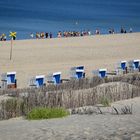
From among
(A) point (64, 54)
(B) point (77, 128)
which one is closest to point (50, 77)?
(A) point (64, 54)

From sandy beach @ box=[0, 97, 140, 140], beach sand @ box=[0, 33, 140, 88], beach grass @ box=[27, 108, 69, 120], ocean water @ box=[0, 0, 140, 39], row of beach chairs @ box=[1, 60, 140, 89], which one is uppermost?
ocean water @ box=[0, 0, 140, 39]

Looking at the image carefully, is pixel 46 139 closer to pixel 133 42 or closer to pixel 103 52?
pixel 103 52

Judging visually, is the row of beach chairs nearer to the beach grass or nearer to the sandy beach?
the beach grass

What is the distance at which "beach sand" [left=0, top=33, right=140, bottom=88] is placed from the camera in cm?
2530

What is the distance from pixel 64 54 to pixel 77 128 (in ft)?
69.9

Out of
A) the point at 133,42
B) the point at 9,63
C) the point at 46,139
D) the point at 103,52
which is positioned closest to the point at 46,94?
the point at 46,139

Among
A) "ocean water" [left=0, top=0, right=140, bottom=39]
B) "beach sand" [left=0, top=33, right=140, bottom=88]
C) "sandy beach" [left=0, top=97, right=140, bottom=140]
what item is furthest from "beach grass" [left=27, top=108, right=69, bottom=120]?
"ocean water" [left=0, top=0, right=140, bottom=39]

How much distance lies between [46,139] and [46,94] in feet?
12.1

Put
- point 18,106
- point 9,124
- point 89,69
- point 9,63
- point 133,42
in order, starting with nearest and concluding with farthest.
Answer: point 9,124 → point 18,106 → point 89,69 → point 9,63 → point 133,42

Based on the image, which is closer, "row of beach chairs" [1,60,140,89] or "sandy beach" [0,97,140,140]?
"sandy beach" [0,97,140,140]

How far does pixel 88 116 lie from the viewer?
11641 mm

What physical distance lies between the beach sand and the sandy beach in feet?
29.4

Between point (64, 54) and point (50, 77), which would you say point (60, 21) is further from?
point (50, 77)

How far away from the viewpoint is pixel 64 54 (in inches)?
1228
